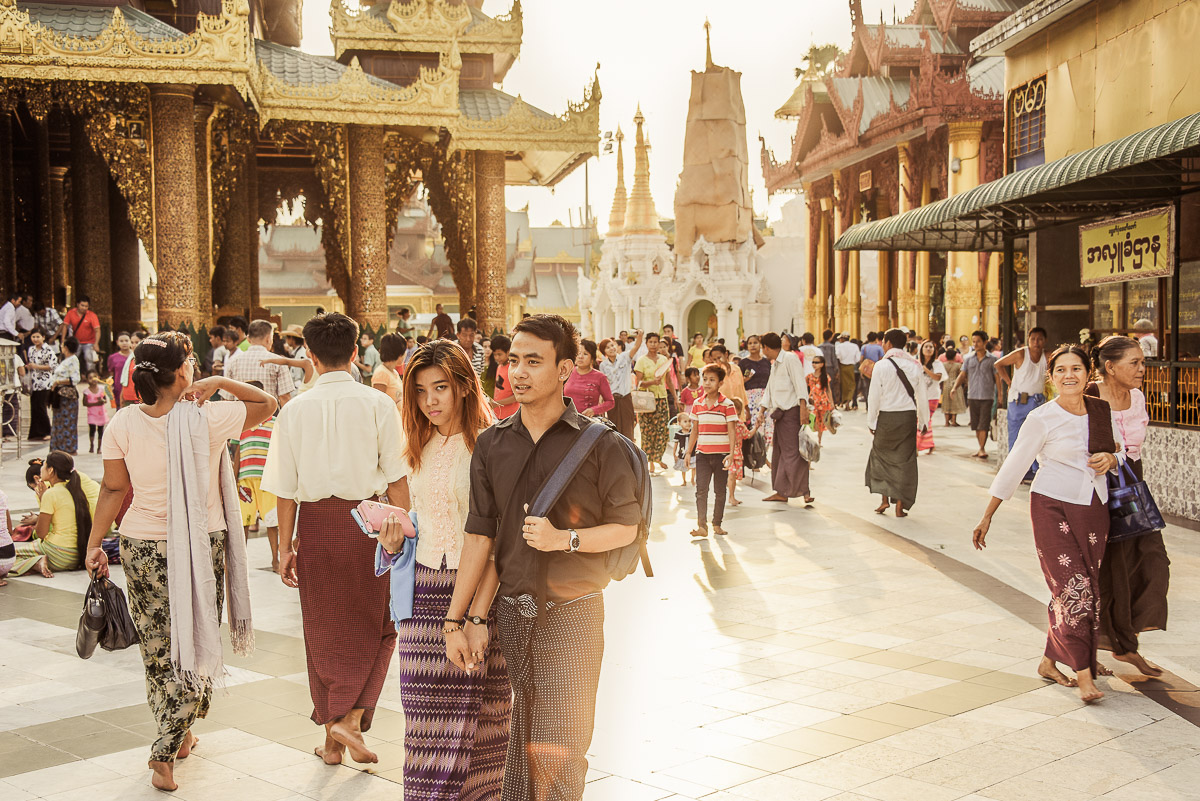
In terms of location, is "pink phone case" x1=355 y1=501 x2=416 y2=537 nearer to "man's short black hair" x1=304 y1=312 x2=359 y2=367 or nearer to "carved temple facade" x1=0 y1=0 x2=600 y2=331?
"man's short black hair" x1=304 y1=312 x2=359 y2=367

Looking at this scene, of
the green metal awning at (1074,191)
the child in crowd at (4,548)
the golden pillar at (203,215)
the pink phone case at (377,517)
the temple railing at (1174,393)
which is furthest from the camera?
the golden pillar at (203,215)

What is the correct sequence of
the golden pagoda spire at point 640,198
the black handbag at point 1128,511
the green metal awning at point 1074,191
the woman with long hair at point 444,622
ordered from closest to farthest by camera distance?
the woman with long hair at point 444,622 → the black handbag at point 1128,511 → the green metal awning at point 1074,191 → the golden pagoda spire at point 640,198

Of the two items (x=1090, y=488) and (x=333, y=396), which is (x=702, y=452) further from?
(x=333, y=396)

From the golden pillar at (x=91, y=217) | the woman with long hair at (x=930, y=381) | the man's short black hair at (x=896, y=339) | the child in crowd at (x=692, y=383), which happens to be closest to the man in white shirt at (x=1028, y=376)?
the man's short black hair at (x=896, y=339)

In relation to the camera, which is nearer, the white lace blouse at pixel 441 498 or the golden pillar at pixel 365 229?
the white lace blouse at pixel 441 498

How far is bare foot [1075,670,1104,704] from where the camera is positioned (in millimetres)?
5320

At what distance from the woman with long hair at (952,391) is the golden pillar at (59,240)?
16.8 metres

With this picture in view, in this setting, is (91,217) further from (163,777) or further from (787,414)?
(163,777)

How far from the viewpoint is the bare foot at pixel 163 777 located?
4375 millimetres

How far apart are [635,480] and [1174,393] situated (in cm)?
926

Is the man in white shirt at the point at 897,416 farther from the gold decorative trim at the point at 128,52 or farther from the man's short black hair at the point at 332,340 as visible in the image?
the gold decorative trim at the point at 128,52

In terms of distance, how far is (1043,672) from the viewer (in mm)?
5652

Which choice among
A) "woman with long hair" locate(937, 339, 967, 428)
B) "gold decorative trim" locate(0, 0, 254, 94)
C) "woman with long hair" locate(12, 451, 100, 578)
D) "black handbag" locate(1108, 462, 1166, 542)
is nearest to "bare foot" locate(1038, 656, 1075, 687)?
"black handbag" locate(1108, 462, 1166, 542)

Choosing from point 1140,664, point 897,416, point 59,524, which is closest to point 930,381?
point 897,416
